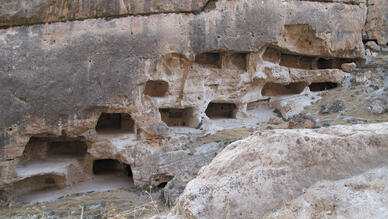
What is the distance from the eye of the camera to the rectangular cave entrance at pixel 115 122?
11203 millimetres

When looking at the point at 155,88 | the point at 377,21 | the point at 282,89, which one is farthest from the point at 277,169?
the point at 377,21

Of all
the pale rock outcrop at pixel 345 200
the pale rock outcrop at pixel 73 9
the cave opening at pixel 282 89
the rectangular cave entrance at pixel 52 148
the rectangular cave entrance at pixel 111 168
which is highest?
the pale rock outcrop at pixel 73 9

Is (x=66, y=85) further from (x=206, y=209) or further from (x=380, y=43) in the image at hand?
(x=380, y=43)

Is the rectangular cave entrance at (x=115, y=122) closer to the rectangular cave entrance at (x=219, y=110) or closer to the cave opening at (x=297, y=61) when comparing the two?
the rectangular cave entrance at (x=219, y=110)

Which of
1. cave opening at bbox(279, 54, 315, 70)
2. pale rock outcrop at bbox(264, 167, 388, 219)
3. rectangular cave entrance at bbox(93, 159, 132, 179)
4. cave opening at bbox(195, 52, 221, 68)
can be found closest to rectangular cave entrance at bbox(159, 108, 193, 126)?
cave opening at bbox(195, 52, 221, 68)

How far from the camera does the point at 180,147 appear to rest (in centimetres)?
1001

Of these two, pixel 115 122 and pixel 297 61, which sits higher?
pixel 297 61

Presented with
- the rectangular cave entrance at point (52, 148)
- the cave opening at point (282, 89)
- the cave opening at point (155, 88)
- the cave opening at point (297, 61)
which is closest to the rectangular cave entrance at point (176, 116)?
the cave opening at point (155, 88)

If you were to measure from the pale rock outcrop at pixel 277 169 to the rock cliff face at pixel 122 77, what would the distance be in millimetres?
5413

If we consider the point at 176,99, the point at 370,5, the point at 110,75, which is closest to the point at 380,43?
the point at 370,5

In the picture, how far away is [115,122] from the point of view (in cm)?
1173

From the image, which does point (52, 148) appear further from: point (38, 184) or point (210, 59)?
point (210, 59)

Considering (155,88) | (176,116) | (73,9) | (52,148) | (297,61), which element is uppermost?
(73,9)

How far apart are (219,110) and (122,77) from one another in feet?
17.6
